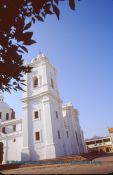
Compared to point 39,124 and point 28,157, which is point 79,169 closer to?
point 28,157

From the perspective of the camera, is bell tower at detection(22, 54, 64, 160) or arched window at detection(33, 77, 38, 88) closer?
bell tower at detection(22, 54, 64, 160)

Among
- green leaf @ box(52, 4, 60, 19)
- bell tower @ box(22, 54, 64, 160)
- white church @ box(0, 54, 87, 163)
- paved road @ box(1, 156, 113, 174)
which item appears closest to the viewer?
green leaf @ box(52, 4, 60, 19)

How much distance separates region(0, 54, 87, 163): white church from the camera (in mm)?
24219

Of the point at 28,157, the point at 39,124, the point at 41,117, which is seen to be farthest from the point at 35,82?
the point at 28,157

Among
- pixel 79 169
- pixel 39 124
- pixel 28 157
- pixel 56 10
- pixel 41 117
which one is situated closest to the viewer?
pixel 56 10

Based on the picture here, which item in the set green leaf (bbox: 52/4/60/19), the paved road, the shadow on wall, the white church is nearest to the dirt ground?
the paved road

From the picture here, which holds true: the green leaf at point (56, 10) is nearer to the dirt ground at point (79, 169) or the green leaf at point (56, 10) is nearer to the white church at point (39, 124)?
the dirt ground at point (79, 169)

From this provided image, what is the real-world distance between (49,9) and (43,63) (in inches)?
1043

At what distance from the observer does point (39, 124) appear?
25.6 m

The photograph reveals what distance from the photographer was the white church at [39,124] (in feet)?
79.5

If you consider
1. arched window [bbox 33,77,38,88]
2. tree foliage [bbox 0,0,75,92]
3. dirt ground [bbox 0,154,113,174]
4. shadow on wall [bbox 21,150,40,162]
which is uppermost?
arched window [bbox 33,77,38,88]

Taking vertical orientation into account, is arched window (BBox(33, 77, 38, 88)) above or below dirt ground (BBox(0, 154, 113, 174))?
above

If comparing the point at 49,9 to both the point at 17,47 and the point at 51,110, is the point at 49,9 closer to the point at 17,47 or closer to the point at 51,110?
the point at 17,47

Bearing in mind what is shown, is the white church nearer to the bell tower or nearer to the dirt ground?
the bell tower
